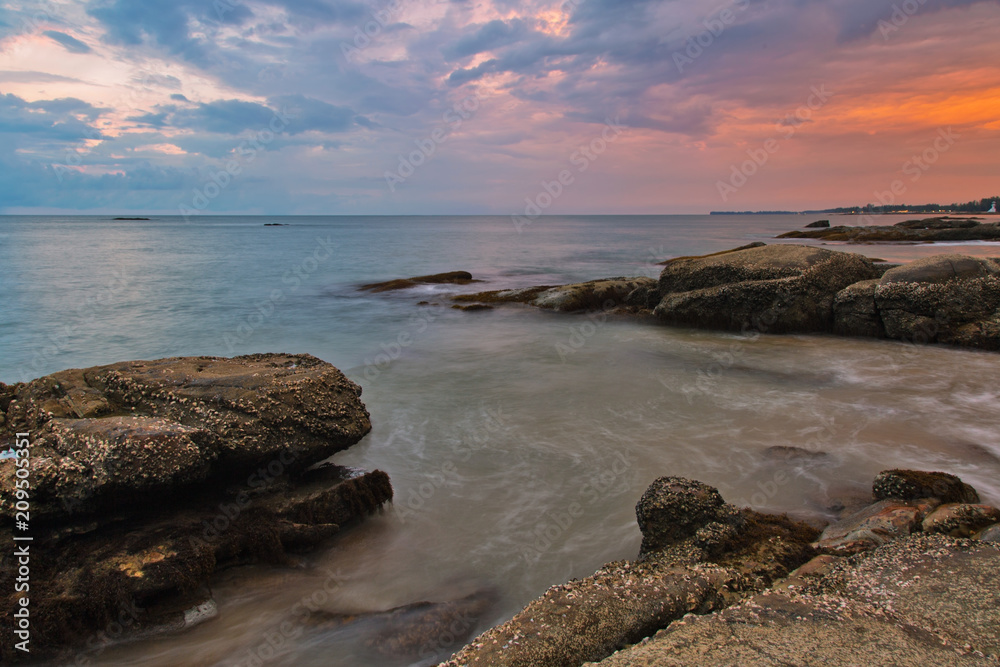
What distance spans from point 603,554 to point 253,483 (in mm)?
2984

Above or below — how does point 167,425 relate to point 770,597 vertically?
above

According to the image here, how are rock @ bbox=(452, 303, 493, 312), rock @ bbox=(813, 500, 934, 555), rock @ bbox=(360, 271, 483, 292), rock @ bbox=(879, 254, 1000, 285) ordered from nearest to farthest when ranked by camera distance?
rock @ bbox=(813, 500, 934, 555), rock @ bbox=(879, 254, 1000, 285), rock @ bbox=(452, 303, 493, 312), rock @ bbox=(360, 271, 483, 292)

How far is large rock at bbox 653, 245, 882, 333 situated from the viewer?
11.4 m

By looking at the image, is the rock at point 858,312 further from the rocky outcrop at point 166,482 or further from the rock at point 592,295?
the rocky outcrop at point 166,482

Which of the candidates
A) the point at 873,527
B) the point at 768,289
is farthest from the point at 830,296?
the point at 873,527

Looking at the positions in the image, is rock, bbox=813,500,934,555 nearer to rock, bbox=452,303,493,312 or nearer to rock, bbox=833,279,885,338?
rock, bbox=833,279,885,338

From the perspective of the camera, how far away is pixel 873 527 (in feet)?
11.3


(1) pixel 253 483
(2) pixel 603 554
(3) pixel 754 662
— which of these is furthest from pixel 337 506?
(3) pixel 754 662

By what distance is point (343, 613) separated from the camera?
3.66 metres

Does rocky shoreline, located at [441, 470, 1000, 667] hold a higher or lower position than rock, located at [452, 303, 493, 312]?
lower

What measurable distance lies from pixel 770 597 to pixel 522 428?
174 inches

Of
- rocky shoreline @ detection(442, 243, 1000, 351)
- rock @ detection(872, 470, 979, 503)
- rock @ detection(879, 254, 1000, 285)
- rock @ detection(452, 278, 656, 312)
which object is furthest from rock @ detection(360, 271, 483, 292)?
rock @ detection(872, 470, 979, 503)

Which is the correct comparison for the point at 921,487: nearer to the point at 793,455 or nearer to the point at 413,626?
the point at 793,455

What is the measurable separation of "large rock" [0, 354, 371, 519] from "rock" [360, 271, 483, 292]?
48.7 ft
